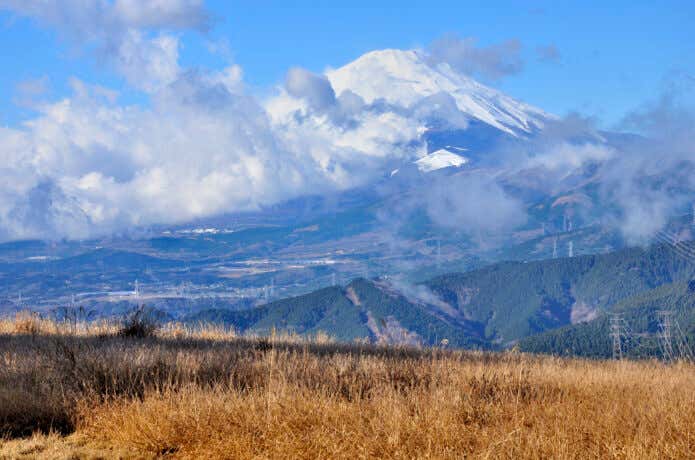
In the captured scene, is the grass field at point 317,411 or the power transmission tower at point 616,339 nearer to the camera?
the grass field at point 317,411

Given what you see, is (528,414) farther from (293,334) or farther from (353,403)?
(293,334)

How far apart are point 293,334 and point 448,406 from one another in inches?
524

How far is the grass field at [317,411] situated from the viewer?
9414mm

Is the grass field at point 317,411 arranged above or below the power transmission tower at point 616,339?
above

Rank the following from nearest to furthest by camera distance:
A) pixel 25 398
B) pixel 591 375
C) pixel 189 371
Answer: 1. pixel 25 398
2. pixel 189 371
3. pixel 591 375

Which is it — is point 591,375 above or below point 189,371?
below

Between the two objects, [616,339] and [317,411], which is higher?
[317,411]

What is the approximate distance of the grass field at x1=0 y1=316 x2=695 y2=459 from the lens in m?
9.41

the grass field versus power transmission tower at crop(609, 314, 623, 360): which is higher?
the grass field

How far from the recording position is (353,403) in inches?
444

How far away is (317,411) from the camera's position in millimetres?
10430

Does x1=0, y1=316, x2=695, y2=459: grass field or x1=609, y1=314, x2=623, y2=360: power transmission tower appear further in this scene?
x1=609, y1=314, x2=623, y2=360: power transmission tower

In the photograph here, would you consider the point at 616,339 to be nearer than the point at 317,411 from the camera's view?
No

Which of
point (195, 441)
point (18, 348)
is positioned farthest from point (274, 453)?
point (18, 348)
